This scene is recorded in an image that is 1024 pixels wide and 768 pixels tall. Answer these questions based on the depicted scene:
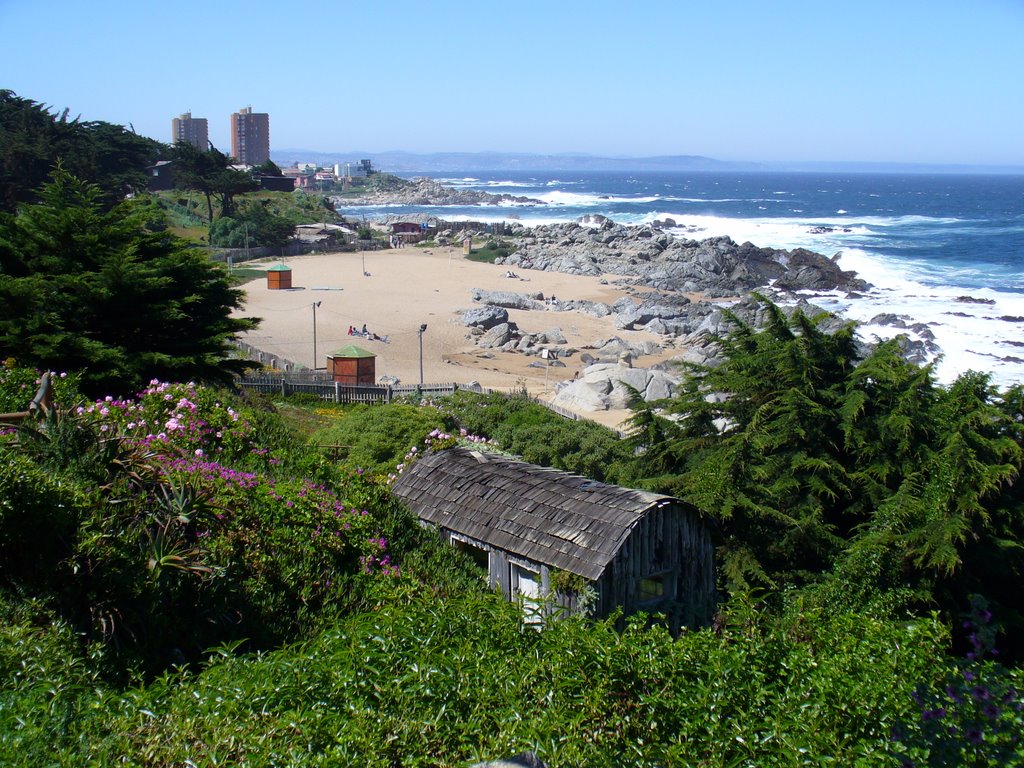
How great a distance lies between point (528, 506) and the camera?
27.8ft

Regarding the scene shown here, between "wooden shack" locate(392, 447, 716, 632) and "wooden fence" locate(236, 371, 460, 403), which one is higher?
"wooden shack" locate(392, 447, 716, 632)

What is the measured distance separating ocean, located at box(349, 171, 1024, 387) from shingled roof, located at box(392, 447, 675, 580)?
7313 millimetres

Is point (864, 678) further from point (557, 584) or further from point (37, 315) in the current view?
point (37, 315)

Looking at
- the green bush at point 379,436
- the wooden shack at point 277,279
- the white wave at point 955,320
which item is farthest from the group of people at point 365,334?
the green bush at point 379,436

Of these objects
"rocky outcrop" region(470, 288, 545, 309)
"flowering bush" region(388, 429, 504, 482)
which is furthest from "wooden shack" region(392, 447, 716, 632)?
"rocky outcrop" region(470, 288, 545, 309)

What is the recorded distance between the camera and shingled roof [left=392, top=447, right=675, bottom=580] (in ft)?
25.8

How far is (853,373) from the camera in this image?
41.2 feet

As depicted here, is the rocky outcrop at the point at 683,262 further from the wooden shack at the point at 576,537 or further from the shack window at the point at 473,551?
the shack window at the point at 473,551

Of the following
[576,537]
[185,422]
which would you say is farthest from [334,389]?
[576,537]

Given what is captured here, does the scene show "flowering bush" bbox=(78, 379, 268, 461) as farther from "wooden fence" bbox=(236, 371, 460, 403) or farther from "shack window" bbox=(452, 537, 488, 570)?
"wooden fence" bbox=(236, 371, 460, 403)

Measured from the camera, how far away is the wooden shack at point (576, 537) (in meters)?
7.82

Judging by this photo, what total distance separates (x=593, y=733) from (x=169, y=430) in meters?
6.05

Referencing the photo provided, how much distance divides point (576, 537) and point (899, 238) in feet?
272

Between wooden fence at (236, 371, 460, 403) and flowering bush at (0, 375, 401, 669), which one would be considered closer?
flowering bush at (0, 375, 401, 669)
